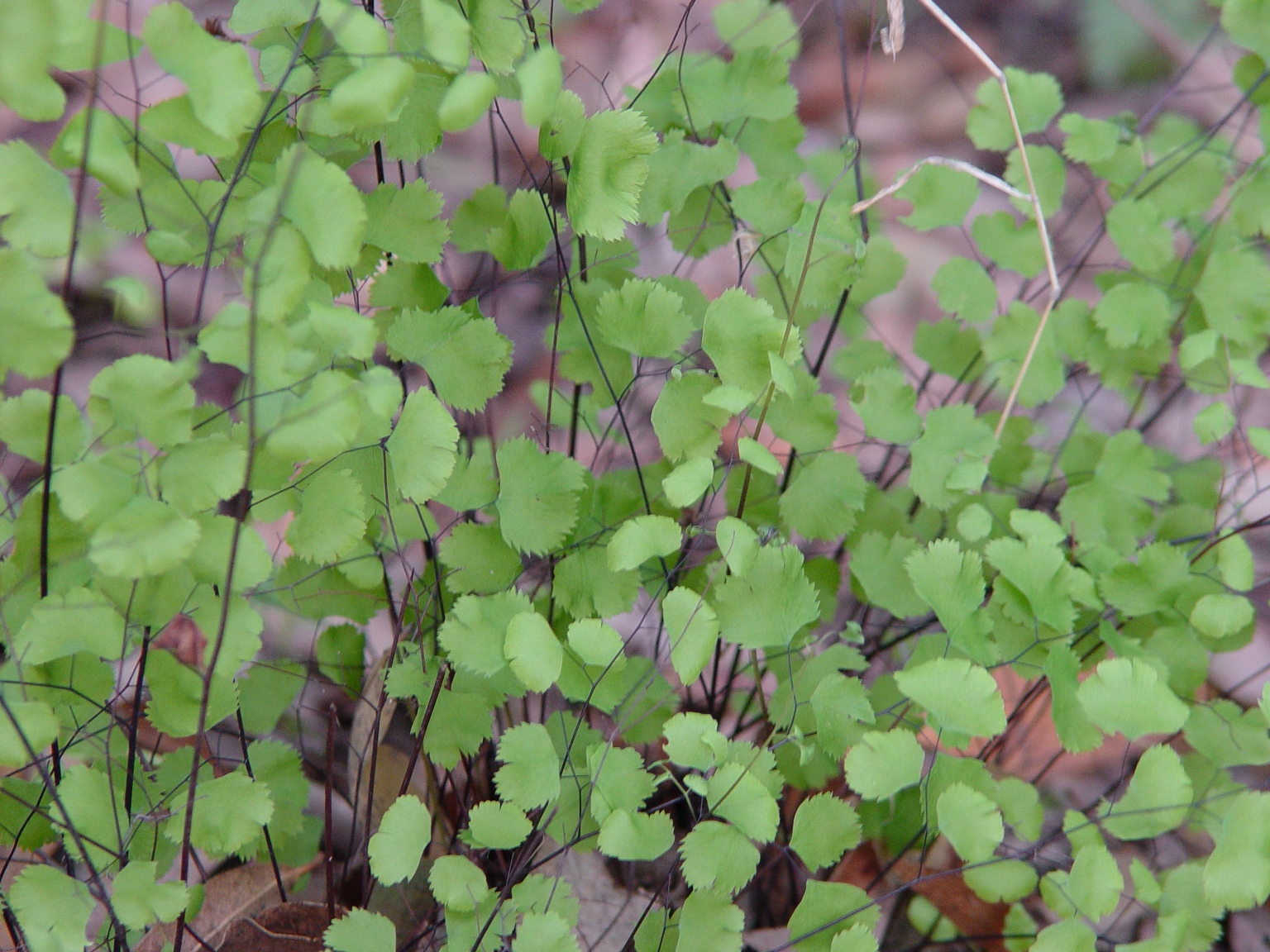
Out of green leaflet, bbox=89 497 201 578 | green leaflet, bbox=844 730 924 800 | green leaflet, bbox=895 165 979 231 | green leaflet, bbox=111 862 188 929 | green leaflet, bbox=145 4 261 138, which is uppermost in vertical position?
green leaflet, bbox=145 4 261 138

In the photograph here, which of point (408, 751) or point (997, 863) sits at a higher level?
point (997, 863)

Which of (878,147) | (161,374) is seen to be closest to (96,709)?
(161,374)

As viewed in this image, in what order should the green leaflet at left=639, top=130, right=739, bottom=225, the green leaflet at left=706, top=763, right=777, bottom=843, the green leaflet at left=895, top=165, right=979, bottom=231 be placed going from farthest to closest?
1. the green leaflet at left=895, top=165, right=979, bottom=231
2. the green leaflet at left=639, top=130, right=739, bottom=225
3. the green leaflet at left=706, top=763, right=777, bottom=843

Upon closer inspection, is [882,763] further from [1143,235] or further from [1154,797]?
[1143,235]

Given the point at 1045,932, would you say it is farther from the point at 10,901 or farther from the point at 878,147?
the point at 878,147

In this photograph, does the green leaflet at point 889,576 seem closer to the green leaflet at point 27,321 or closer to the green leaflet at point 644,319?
the green leaflet at point 644,319

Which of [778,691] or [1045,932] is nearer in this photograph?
[1045,932]


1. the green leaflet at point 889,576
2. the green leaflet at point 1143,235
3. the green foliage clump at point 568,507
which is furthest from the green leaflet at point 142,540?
the green leaflet at point 1143,235

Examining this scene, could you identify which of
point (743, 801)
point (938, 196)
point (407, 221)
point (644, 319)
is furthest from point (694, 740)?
point (938, 196)

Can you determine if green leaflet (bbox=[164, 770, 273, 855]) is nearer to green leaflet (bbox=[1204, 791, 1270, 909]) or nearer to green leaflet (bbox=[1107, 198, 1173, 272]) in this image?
green leaflet (bbox=[1204, 791, 1270, 909])

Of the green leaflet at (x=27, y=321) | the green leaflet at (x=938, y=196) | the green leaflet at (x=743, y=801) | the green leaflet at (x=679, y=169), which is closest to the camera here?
the green leaflet at (x=27, y=321)

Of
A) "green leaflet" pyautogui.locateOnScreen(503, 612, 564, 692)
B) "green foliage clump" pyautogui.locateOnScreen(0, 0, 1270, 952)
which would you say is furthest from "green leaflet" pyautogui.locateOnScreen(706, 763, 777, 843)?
"green leaflet" pyautogui.locateOnScreen(503, 612, 564, 692)
